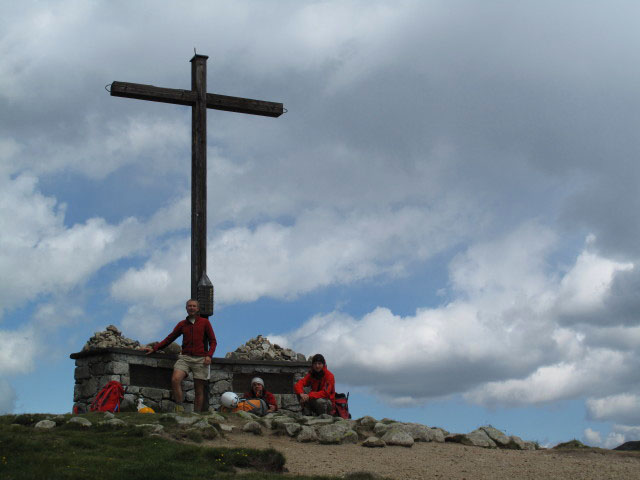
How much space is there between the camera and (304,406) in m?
14.0

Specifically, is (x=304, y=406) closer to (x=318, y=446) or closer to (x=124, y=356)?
(x=318, y=446)

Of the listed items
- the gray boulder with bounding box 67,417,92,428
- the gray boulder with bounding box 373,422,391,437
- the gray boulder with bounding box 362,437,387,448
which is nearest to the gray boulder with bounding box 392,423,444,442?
the gray boulder with bounding box 373,422,391,437

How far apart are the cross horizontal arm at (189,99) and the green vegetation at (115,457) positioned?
691 centimetres

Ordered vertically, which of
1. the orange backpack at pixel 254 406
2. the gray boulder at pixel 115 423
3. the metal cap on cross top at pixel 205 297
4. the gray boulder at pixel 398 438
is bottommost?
the gray boulder at pixel 398 438

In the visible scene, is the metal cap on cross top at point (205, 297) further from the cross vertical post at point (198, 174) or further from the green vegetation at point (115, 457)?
the green vegetation at point (115, 457)

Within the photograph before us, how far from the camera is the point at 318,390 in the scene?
549 inches

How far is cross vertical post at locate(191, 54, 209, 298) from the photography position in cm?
1520

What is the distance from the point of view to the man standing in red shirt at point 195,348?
14.1m

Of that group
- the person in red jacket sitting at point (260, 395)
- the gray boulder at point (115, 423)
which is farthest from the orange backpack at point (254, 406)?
the gray boulder at point (115, 423)

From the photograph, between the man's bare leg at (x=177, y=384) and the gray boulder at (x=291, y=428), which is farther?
the man's bare leg at (x=177, y=384)

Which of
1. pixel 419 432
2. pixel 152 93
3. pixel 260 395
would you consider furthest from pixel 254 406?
pixel 152 93

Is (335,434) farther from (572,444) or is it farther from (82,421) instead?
(572,444)

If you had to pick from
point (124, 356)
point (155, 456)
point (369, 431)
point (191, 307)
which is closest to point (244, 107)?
point (191, 307)

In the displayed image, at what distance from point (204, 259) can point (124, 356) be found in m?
2.43
